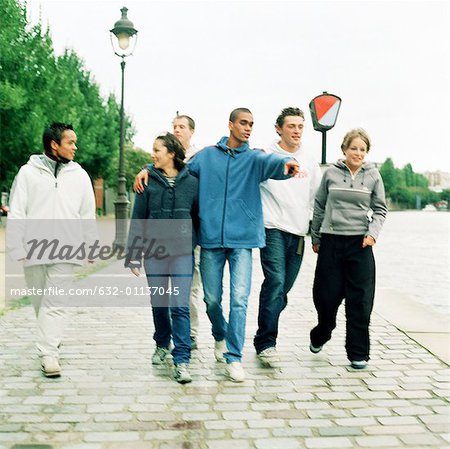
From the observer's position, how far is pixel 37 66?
27.4 metres

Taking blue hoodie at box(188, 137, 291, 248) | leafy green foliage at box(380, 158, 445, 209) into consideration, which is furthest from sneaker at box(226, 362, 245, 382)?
leafy green foliage at box(380, 158, 445, 209)

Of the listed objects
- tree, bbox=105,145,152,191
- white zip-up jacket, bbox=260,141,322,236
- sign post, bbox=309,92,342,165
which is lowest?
white zip-up jacket, bbox=260,141,322,236

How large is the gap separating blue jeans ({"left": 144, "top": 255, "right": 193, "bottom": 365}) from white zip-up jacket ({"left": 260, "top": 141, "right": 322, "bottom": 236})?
80 centimetres

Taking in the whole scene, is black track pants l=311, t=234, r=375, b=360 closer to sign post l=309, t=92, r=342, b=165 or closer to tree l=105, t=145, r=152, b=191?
sign post l=309, t=92, r=342, b=165

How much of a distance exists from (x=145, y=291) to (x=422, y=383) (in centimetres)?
505

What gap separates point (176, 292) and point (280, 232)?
999 millimetres

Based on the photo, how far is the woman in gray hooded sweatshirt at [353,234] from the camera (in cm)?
493

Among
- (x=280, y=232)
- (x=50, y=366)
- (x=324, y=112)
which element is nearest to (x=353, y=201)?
(x=280, y=232)

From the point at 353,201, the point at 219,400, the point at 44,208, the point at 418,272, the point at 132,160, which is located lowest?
the point at 418,272

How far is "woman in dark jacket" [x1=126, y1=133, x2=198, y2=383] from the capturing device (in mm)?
4598

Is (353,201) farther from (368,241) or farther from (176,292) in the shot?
(176,292)

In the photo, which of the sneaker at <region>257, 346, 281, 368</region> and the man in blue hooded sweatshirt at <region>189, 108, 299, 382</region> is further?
the sneaker at <region>257, 346, 281, 368</region>

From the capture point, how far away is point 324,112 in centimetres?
777

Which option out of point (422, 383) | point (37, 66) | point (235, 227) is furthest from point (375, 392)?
point (37, 66)
